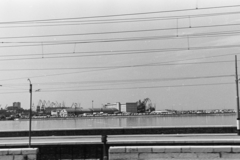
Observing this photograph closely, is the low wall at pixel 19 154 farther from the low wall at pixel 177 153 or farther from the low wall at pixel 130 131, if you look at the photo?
the low wall at pixel 130 131

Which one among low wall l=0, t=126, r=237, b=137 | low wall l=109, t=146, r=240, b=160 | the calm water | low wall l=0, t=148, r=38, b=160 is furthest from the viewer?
the calm water

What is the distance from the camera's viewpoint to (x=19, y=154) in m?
9.16

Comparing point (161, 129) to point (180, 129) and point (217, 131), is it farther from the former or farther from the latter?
point (217, 131)

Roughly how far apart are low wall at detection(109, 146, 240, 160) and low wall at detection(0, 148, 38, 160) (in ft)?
8.68

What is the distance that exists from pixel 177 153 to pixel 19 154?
17.5ft

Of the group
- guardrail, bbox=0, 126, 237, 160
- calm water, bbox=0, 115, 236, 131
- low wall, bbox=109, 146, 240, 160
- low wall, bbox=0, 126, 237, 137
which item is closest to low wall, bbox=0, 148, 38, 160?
low wall, bbox=109, 146, 240, 160

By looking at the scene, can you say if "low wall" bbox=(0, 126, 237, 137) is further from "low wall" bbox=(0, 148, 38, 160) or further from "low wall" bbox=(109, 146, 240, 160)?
"low wall" bbox=(0, 148, 38, 160)

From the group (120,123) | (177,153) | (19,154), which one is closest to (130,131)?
(177,153)

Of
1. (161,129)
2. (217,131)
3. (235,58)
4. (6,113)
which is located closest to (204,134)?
(217,131)

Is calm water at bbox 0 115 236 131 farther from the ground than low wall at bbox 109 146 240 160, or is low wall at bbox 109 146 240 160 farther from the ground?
low wall at bbox 109 146 240 160

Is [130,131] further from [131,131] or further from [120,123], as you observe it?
[120,123]

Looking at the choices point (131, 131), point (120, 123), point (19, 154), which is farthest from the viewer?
point (120, 123)

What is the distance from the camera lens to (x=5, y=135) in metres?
25.3

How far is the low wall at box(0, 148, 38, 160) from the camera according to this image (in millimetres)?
9102
